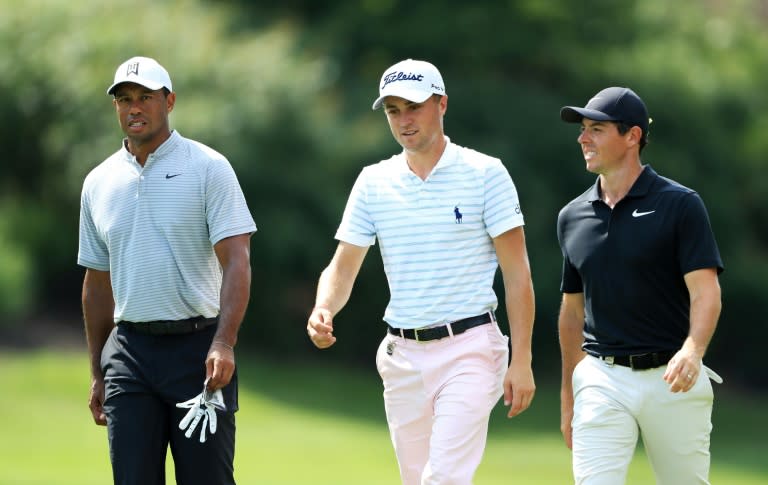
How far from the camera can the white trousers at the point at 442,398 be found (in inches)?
253

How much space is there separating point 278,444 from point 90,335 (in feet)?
39.6

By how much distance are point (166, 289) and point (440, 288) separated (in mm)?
1270

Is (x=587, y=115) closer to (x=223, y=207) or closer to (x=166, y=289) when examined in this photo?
(x=223, y=207)

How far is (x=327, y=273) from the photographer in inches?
275

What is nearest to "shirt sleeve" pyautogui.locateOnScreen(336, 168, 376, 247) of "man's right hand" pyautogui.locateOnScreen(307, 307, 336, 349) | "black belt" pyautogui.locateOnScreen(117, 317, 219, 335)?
"man's right hand" pyautogui.locateOnScreen(307, 307, 336, 349)

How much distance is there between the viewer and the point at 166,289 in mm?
6629

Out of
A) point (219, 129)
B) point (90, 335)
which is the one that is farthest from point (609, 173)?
point (219, 129)

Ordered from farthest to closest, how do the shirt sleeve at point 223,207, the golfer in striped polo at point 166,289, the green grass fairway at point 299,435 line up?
the green grass fairway at point 299,435
the shirt sleeve at point 223,207
the golfer in striped polo at point 166,289

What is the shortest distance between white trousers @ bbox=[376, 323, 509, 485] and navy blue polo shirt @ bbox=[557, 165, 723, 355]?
53 centimetres

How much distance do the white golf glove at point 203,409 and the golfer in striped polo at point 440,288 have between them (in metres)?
0.53

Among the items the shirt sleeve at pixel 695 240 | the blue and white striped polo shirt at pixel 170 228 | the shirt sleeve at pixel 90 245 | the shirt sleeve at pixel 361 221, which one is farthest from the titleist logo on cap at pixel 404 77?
the shirt sleeve at pixel 90 245

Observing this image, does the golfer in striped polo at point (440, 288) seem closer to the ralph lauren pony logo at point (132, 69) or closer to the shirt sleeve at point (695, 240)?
the shirt sleeve at point (695, 240)

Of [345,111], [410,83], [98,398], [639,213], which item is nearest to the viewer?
[410,83]

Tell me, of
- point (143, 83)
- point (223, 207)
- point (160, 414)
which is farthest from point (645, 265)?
point (143, 83)
